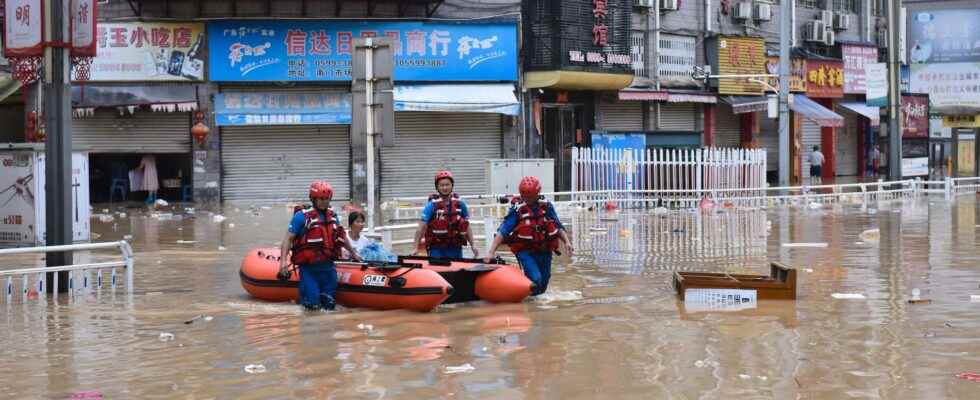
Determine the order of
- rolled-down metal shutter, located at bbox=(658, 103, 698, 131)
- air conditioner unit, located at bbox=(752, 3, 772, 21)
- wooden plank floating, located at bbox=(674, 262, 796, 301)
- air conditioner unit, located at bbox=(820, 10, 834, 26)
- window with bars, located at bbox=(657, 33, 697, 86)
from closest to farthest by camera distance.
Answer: wooden plank floating, located at bbox=(674, 262, 796, 301)
window with bars, located at bbox=(657, 33, 697, 86)
rolled-down metal shutter, located at bbox=(658, 103, 698, 131)
air conditioner unit, located at bbox=(752, 3, 772, 21)
air conditioner unit, located at bbox=(820, 10, 834, 26)

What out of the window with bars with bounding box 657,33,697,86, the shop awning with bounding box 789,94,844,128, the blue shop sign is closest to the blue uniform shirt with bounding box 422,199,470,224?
the blue shop sign

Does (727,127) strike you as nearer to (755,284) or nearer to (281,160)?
(281,160)

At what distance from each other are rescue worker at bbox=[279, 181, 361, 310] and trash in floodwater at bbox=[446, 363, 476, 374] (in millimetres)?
3094

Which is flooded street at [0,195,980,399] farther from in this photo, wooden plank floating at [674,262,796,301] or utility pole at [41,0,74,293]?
utility pole at [41,0,74,293]

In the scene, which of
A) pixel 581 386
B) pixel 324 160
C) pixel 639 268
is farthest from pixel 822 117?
pixel 581 386

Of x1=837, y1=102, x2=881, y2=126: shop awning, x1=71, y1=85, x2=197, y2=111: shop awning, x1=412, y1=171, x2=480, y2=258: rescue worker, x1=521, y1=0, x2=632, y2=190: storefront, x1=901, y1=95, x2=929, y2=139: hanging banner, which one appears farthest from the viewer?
x1=837, y1=102, x2=881, y2=126: shop awning

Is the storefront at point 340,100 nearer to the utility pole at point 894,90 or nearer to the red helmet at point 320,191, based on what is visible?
the utility pole at point 894,90

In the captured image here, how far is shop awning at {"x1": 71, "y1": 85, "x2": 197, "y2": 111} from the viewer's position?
31.5 metres

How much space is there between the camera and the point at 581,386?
29.1 ft

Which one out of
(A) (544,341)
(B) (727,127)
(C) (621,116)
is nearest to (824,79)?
(B) (727,127)

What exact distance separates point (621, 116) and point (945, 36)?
389 inches

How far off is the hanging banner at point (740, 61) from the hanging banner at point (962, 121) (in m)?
5.97

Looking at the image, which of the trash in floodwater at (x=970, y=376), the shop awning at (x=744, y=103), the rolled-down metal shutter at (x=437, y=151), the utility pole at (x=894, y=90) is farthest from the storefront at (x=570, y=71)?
the trash in floodwater at (x=970, y=376)

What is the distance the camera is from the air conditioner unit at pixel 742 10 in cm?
4075
